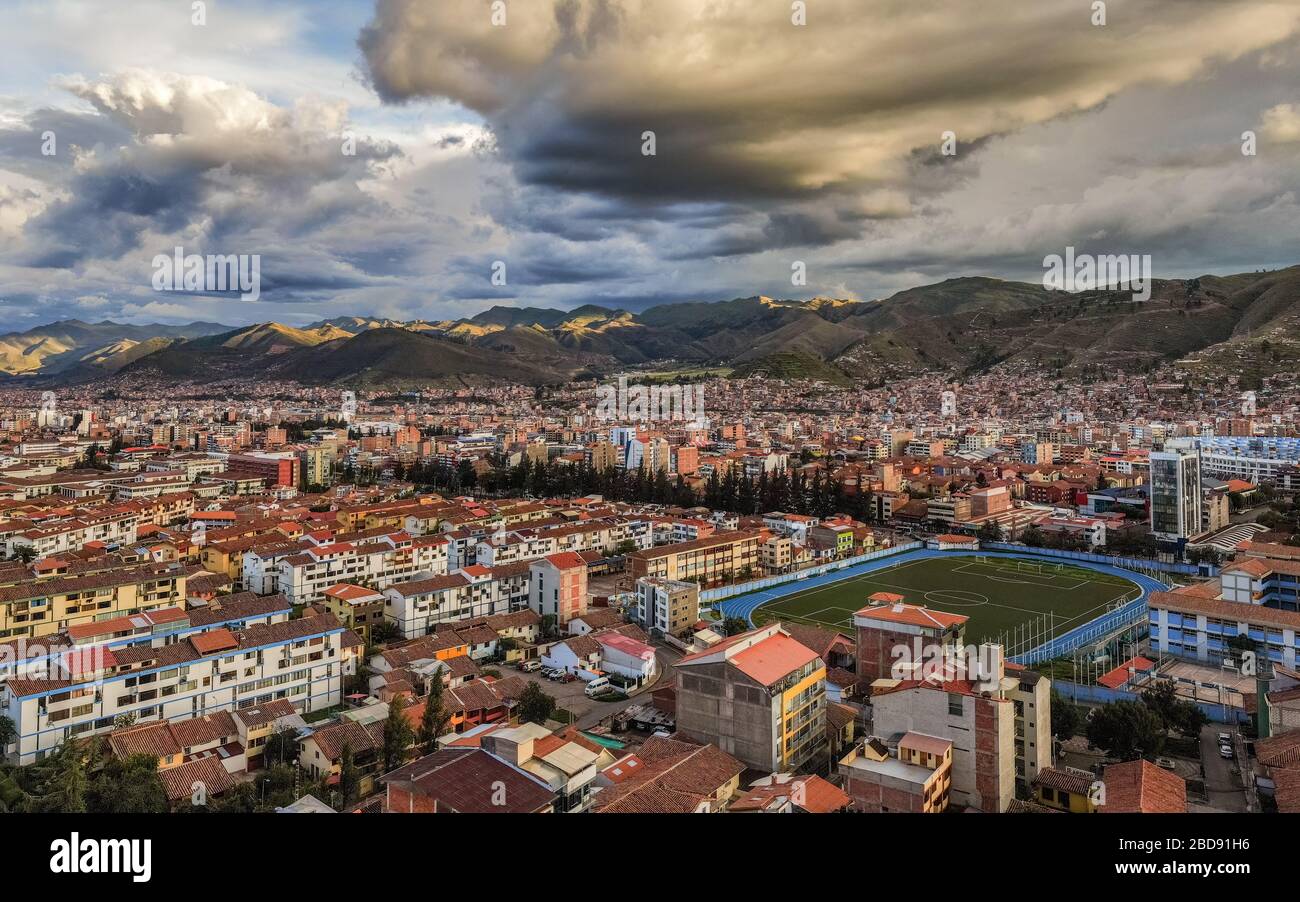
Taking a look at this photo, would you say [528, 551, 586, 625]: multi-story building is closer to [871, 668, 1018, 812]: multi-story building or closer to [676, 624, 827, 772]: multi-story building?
[676, 624, 827, 772]: multi-story building

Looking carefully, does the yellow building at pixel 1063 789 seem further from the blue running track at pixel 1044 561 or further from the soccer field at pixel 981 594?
the soccer field at pixel 981 594

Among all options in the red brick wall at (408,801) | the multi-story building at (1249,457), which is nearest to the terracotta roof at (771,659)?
the red brick wall at (408,801)

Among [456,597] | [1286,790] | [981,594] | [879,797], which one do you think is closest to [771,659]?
[879,797]

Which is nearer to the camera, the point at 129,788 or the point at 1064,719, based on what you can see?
the point at 129,788

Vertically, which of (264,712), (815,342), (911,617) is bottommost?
(264,712)

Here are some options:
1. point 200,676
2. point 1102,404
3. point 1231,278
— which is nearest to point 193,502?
point 200,676

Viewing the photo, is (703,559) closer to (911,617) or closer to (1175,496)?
(911,617)
